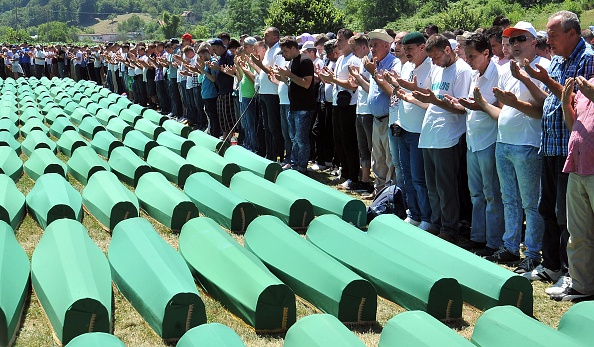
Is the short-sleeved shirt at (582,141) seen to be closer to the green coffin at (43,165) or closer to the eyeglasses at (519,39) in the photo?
the eyeglasses at (519,39)

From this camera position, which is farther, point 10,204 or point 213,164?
point 213,164

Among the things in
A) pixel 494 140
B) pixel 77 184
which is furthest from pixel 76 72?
pixel 494 140

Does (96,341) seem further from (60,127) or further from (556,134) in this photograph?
(60,127)

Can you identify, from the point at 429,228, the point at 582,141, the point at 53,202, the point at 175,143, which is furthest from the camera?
the point at 175,143

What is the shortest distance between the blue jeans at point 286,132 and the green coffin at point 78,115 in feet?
17.1

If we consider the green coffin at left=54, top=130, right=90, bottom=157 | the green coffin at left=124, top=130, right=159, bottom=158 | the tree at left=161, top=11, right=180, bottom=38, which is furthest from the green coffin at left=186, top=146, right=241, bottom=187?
the tree at left=161, top=11, right=180, bottom=38

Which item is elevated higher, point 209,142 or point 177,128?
point 209,142

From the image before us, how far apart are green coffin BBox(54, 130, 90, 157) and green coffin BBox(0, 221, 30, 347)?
16.2 ft

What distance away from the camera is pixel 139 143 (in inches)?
438

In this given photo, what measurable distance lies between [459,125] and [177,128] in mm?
6719

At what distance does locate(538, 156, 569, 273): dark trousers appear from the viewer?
18.4ft

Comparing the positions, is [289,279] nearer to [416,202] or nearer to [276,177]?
[416,202]

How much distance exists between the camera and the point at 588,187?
5230 mm

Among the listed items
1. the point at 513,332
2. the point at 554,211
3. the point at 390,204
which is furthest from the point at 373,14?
the point at 513,332
